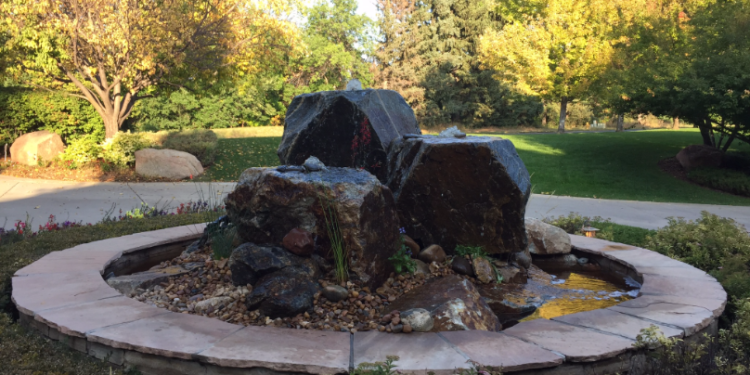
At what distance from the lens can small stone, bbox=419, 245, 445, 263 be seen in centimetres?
450

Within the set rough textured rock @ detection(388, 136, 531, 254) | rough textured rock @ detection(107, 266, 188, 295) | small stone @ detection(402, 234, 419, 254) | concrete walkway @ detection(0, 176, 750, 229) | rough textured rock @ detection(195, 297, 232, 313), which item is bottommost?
concrete walkway @ detection(0, 176, 750, 229)

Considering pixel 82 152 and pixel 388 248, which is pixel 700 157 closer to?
pixel 388 248

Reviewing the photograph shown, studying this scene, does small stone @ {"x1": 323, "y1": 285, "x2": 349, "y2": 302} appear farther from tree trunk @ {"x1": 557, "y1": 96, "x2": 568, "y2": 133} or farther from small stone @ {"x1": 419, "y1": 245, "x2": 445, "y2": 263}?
tree trunk @ {"x1": 557, "y1": 96, "x2": 568, "y2": 133}

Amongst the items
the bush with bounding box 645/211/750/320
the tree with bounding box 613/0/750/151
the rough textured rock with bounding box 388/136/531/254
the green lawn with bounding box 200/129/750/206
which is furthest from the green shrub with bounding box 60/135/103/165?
the tree with bounding box 613/0/750/151

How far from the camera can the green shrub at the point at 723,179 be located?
13876 millimetres

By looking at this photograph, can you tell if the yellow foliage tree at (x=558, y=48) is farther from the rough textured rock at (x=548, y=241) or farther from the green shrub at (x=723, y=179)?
the rough textured rock at (x=548, y=241)

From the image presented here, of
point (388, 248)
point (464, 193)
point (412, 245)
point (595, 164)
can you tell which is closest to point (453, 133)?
point (464, 193)

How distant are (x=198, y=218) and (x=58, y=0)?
900cm

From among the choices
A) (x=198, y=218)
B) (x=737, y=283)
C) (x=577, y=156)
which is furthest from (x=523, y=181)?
(x=577, y=156)

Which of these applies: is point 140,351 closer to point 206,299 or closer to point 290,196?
point 206,299

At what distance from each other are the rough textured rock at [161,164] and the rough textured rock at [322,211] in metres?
10.9

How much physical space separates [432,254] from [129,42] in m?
11.6

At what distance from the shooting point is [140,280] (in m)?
4.27

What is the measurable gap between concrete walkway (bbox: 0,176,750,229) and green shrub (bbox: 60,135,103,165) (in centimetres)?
168
